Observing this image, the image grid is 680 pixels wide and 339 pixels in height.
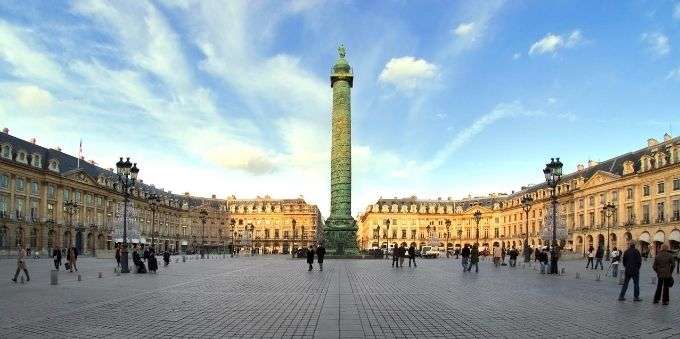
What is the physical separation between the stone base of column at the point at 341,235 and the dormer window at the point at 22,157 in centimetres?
4576

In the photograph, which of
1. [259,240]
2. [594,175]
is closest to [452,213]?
[259,240]

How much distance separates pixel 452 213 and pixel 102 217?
276 ft

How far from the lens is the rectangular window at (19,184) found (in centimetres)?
7783

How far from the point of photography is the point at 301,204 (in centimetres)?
15975

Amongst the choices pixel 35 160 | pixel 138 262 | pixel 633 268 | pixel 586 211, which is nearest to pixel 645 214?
pixel 586 211

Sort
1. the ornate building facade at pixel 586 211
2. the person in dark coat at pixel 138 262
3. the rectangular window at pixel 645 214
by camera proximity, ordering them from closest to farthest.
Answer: the person in dark coat at pixel 138 262, the ornate building facade at pixel 586 211, the rectangular window at pixel 645 214

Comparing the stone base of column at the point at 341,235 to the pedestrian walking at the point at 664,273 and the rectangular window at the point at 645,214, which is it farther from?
the pedestrian walking at the point at 664,273

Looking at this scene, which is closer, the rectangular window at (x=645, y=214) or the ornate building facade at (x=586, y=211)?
the ornate building facade at (x=586, y=211)

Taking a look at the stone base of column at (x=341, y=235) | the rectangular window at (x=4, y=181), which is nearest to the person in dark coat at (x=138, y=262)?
the stone base of column at (x=341, y=235)

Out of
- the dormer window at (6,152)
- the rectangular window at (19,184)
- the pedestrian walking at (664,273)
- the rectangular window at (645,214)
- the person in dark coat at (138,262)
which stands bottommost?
the person in dark coat at (138,262)

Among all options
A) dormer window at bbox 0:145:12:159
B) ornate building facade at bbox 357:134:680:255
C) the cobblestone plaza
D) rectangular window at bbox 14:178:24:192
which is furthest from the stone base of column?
dormer window at bbox 0:145:12:159

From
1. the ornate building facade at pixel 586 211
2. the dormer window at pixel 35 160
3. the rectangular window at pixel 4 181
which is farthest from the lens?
the dormer window at pixel 35 160

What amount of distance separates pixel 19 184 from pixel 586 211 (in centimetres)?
8367

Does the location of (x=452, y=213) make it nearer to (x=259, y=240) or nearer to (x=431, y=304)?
(x=259, y=240)
